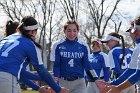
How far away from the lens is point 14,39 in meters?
6.35

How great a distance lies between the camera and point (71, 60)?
28.3ft

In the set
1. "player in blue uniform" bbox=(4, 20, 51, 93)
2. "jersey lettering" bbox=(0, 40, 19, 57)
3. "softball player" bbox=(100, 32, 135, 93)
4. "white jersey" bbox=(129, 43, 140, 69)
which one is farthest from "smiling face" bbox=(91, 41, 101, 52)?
"white jersey" bbox=(129, 43, 140, 69)

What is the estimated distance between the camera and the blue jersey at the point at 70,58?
8.64m

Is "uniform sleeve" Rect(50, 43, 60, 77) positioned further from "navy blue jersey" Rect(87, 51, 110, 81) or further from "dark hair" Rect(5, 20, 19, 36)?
"navy blue jersey" Rect(87, 51, 110, 81)

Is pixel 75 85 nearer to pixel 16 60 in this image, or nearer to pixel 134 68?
pixel 16 60

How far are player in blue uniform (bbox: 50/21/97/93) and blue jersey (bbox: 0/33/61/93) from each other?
2279 millimetres

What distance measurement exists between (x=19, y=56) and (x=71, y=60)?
2.52 m

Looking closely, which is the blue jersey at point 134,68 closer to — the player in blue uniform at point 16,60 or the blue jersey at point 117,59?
the player in blue uniform at point 16,60

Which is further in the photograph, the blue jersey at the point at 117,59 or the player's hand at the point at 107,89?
the blue jersey at the point at 117,59

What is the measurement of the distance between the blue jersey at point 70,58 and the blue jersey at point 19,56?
2292mm

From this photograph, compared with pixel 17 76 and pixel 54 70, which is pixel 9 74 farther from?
pixel 54 70

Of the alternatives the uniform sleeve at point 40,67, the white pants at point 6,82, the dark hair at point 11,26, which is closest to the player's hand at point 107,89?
the uniform sleeve at point 40,67

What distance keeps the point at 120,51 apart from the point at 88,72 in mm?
1684

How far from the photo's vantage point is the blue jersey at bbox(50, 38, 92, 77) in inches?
340
